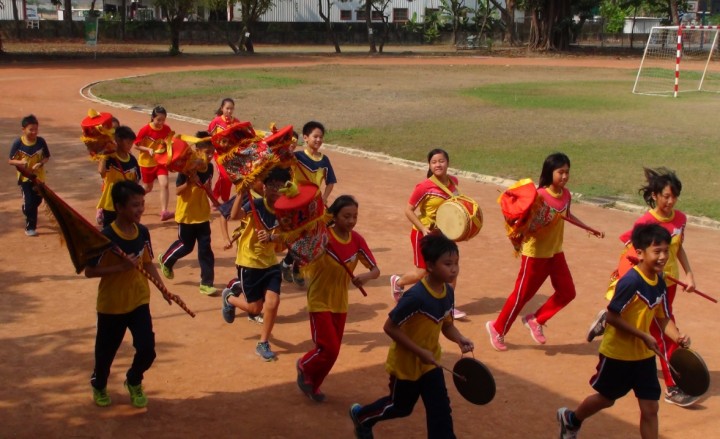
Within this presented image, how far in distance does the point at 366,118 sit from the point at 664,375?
1738 cm

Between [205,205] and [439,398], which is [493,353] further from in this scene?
[205,205]

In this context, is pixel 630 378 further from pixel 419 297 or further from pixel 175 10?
pixel 175 10

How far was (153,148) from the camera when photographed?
11492mm

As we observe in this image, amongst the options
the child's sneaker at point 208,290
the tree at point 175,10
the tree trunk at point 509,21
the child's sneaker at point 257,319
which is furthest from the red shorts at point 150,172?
the tree trunk at point 509,21

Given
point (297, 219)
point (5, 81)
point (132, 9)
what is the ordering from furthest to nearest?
point (132, 9)
point (5, 81)
point (297, 219)

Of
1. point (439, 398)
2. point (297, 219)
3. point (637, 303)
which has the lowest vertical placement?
point (439, 398)

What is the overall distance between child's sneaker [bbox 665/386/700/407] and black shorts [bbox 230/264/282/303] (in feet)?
10.4

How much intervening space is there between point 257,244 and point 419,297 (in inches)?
98.8

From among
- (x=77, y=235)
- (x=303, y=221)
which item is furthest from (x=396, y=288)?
(x=77, y=235)

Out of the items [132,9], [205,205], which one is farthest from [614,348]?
[132,9]

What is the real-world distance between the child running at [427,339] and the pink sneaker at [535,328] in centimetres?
260

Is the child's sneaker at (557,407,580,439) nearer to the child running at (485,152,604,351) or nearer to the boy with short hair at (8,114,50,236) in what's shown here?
the child running at (485,152,604,351)

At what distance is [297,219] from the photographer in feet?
19.1

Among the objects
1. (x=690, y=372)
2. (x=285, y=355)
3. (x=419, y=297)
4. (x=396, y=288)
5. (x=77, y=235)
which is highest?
(x=77, y=235)
